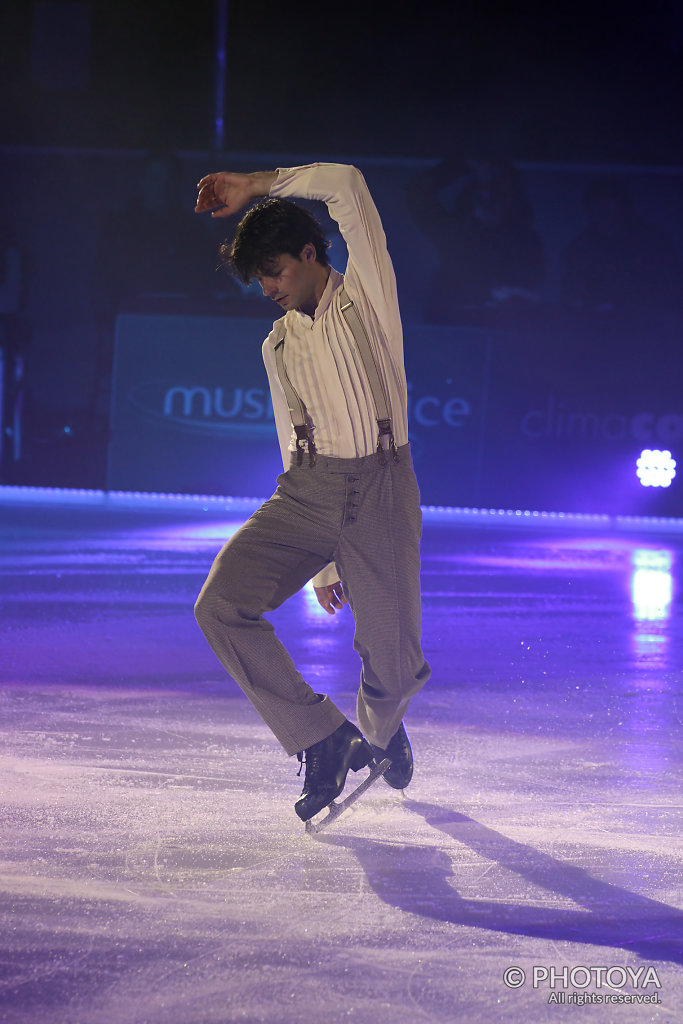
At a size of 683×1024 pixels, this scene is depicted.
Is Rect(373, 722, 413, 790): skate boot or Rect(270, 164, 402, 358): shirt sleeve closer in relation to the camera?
Rect(270, 164, 402, 358): shirt sleeve

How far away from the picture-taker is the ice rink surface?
65.0 inches

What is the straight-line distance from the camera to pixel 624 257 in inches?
443

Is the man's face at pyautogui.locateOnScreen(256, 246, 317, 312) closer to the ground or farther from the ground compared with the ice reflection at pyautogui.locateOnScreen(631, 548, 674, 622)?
farther from the ground

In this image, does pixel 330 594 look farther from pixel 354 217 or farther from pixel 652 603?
pixel 652 603

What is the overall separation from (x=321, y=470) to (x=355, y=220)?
53 cm

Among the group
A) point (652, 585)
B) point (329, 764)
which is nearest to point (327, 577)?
point (329, 764)

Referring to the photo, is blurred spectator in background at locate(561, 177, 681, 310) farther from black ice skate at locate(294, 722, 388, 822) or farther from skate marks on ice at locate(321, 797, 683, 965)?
skate marks on ice at locate(321, 797, 683, 965)

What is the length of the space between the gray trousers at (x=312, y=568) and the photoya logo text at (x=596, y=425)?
360 inches

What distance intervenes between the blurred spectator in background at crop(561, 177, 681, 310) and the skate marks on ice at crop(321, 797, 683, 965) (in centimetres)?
965

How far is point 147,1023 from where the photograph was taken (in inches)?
60.2

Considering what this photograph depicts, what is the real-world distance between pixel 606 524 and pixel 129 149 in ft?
20.7

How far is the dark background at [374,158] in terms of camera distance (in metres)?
11.2

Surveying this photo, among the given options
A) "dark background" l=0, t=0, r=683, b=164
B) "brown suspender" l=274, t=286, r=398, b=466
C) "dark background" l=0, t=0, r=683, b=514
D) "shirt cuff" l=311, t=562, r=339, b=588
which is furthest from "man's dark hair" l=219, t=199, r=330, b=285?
"dark background" l=0, t=0, r=683, b=164

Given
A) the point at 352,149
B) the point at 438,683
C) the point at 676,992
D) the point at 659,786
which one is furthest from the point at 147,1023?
the point at 352,149
